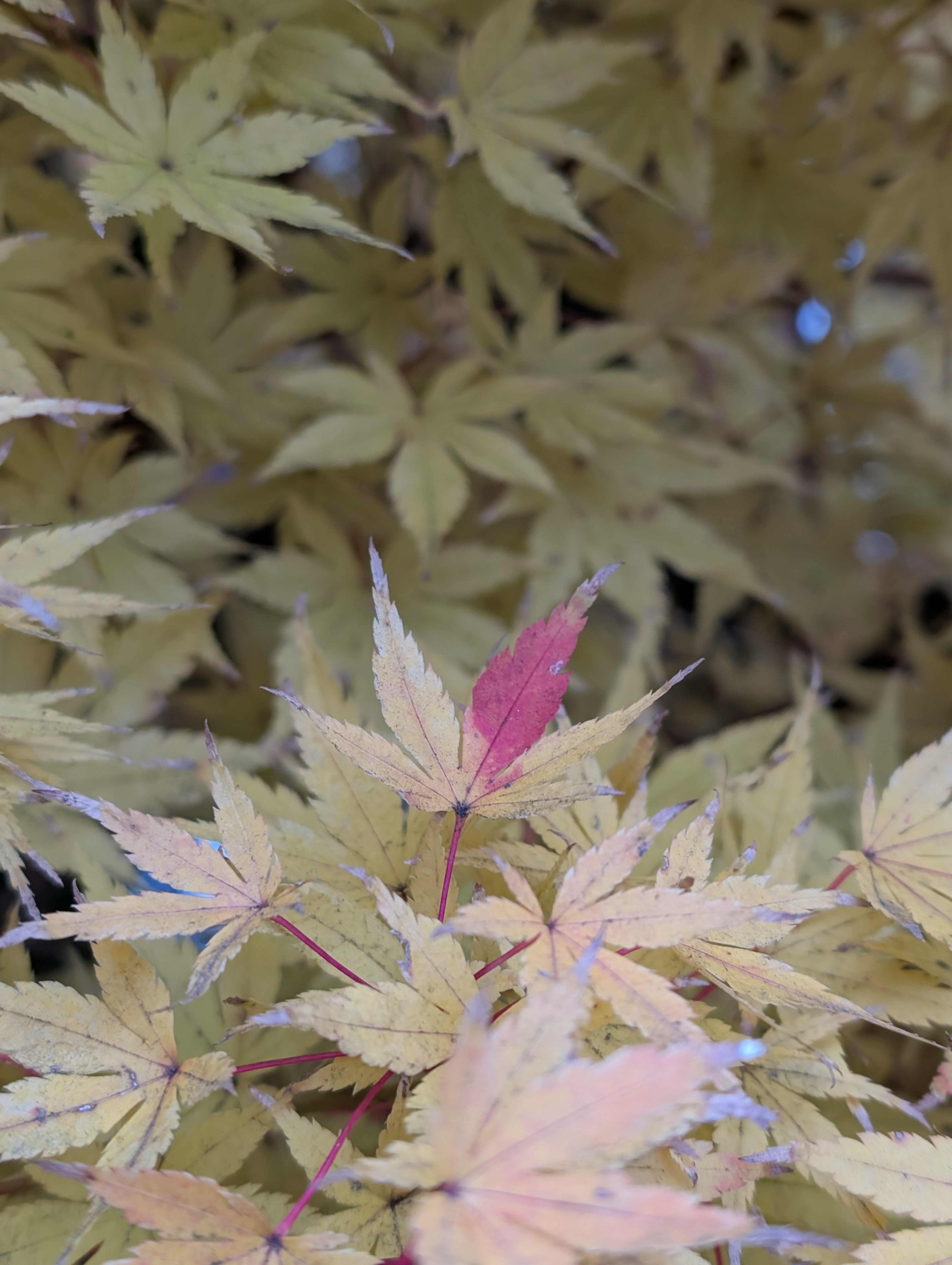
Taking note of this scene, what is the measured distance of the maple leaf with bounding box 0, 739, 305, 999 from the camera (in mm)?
412

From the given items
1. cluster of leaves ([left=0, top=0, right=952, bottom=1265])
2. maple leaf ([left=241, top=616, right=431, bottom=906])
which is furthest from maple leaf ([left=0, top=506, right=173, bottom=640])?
maple leaf ([left=241, top=616, right=431, bottom=906])

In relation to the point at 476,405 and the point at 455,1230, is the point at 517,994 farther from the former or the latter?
the point at 476,405

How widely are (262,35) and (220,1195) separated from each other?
29.2 inches

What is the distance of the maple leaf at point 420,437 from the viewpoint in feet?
2.68

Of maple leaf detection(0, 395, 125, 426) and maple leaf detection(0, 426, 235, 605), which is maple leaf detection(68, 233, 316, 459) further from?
maple leaf detection(0, 395, 125, 426)

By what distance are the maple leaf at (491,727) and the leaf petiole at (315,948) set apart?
9cm

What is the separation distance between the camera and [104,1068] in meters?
0.45

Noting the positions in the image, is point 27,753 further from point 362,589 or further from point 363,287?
point 363,287

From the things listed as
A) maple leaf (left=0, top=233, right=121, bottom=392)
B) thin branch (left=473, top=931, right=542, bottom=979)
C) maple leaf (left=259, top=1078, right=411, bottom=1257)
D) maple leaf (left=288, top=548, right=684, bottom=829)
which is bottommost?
maple leaf (left=259, top=1078, right=411, bottom=1257)

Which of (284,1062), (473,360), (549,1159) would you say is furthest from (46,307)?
(549,1159)

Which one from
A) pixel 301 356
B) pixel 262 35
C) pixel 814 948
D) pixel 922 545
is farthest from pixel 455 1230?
pixel 922 545

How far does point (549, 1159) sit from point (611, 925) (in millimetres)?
106

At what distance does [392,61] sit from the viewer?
0.92 m

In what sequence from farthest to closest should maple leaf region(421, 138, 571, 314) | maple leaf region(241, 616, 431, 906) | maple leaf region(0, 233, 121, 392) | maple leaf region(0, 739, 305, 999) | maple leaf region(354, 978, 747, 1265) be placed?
1. maple leaf region(421, 138, 571, 314)
2. maple leaf region(0, 233, 121, 392)
3. maple leaf region(241, 616, 431, 906)
4. maple leaf region(0, 739, 305, 999)
5. maple leaf region(354, 978, 747, 1265)
